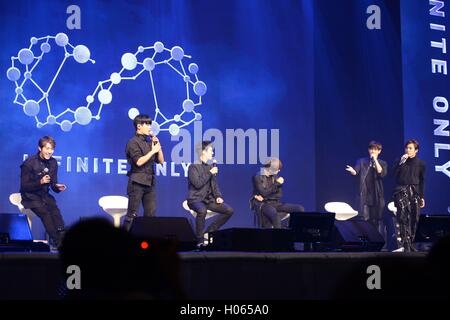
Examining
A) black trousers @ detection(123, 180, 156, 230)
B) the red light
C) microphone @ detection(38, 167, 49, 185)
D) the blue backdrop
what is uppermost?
the blue backdrop

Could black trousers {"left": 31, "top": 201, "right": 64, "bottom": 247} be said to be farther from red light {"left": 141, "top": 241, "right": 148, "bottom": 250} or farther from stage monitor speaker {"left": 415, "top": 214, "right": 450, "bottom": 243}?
red light {"left": 141, "top": 241, "right": 148, "bottom": 250}

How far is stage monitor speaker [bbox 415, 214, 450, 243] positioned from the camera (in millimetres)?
8383

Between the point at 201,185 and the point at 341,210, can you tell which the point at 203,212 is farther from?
the point at 341,210

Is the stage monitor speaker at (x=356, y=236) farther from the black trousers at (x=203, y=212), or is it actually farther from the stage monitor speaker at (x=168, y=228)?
the black trousers at (x=203, y=212)

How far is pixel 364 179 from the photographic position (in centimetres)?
1257

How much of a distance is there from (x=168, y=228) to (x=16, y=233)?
7.12 feet

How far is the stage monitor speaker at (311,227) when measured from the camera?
8.30 m

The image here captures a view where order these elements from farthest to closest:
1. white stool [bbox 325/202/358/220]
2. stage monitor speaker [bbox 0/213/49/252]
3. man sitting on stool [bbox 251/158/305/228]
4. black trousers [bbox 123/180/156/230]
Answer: white stool [bbox 325/202/358/220], man sitting on stool [bbox 251/158/305/228], black trousers [bbox 123/180/156/230], stage monitor speaker [bbox 0/213/49/252]

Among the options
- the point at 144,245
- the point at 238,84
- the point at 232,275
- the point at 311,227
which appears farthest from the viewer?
the point at 238,84

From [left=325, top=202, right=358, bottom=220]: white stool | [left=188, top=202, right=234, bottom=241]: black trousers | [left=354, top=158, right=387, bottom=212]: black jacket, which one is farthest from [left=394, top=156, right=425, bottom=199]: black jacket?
[left=188, top=202, right=234, bottom=241]: black trousers

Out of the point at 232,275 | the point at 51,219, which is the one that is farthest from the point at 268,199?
the point at 232,275

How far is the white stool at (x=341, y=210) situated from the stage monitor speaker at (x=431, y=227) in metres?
4.41

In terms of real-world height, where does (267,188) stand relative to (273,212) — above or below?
above
